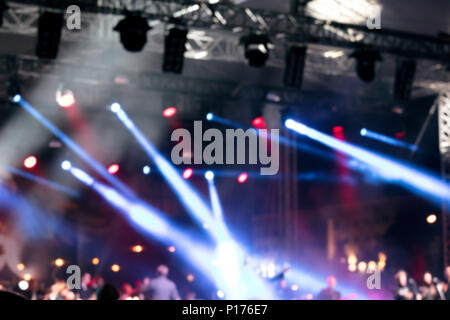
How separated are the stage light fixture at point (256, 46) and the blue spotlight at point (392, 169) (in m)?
4.15

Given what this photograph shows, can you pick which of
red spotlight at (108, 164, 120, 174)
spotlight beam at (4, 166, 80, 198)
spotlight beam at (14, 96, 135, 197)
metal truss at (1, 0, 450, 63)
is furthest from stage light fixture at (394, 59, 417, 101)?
spotlight beam at (4, 166, 80, 198)

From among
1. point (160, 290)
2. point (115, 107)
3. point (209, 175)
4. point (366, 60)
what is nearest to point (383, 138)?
point (209, 175)

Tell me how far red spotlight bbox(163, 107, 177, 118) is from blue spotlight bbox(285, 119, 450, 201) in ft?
8.36

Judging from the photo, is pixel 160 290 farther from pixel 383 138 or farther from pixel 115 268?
pixel 383 138

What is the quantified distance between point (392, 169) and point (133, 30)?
7.48 meters

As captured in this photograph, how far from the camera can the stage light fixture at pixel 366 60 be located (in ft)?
31.4

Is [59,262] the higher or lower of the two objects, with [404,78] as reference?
lower

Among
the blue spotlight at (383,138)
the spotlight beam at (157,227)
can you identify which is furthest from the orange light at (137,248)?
the blue spotlight at (383,138)

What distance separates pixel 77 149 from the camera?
530 inches

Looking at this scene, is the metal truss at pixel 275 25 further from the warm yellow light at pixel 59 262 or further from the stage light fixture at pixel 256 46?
the warm yellow light at pixel 59 262

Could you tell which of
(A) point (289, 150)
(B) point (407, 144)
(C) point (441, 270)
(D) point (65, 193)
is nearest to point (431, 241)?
(C) point (441, 270)

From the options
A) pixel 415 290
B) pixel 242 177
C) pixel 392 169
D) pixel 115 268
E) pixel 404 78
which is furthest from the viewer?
pixel 242 177

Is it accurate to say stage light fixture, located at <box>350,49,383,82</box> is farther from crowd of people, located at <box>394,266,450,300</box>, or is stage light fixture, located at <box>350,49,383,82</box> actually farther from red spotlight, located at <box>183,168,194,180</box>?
red spotlight, located at <box>183,168,194,180</box>

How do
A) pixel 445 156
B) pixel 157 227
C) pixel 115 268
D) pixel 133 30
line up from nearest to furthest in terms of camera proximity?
pixel 133 30 < pixel 445 156 < pixel 115 268 < pixel 157 227
